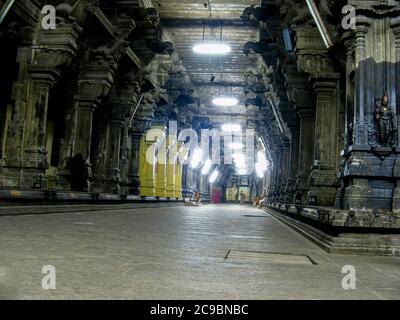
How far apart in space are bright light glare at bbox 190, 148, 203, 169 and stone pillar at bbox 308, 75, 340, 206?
2114 cm

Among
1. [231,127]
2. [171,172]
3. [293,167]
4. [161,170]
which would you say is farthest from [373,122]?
[231,127]

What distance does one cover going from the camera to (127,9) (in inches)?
518

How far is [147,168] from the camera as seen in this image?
20.8 meters

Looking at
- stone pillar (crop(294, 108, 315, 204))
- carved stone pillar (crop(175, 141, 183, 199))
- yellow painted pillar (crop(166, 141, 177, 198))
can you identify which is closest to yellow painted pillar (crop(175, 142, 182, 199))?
carved stone pillar (crop(175, 141, 183, 199))

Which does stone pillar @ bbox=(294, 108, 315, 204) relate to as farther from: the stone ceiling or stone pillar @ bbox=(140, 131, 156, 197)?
stone pillar @ bbox=(140, 131, 156, 197)

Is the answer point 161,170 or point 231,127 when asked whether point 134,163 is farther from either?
point 231,127

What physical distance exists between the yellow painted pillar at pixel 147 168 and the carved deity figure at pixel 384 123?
16089 mm

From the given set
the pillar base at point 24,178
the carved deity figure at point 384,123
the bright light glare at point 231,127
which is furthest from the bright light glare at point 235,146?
the carved deity figure at point 384,123

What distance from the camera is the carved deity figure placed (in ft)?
16.6

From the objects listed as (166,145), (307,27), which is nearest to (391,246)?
(307,27)

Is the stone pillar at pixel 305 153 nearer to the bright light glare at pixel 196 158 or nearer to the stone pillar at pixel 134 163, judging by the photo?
the stone pillar at pixel 134 163

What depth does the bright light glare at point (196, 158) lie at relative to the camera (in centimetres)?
3104
